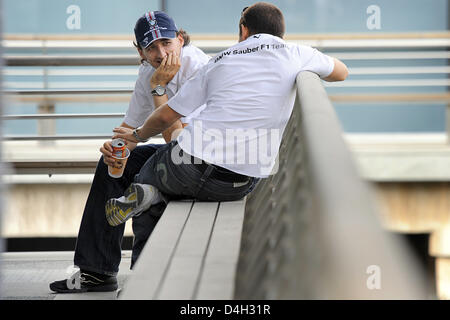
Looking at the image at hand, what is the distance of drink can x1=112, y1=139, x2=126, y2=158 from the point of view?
343 cm

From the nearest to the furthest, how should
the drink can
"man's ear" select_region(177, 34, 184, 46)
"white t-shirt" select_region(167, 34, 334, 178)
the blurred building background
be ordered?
"white t-shirt" select_region(167, 34, 334, 178) → the drink can → "man's ear" select_region(177, 34, 184, 46) → the blurred building background

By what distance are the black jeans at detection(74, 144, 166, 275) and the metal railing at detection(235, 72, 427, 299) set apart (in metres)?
1.33

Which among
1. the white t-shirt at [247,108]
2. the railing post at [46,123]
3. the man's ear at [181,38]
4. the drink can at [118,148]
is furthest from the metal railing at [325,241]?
the railing post at [46,123]

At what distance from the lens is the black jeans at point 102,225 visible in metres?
3.60

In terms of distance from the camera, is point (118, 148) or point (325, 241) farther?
point (118, 148)

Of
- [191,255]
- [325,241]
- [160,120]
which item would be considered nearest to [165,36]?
[160,120]

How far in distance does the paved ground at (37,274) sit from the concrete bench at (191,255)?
78 centimetres

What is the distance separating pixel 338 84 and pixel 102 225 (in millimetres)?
4738

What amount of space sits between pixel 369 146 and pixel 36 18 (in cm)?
337

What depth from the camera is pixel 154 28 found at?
362cm

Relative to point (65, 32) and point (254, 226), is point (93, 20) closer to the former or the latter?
point (65, 32)

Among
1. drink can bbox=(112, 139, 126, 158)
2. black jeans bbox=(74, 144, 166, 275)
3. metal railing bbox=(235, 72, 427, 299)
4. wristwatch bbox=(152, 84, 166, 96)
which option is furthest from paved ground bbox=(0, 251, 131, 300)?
metal railing bbox=(235, 72, 427, 299)

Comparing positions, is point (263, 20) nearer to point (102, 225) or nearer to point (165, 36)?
point (165, 36)

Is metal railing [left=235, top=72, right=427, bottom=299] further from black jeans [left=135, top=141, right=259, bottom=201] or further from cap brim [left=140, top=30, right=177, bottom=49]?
cap brim [left=140, top=30, right=177, bottom=49]
